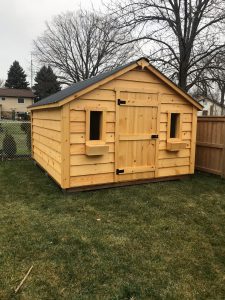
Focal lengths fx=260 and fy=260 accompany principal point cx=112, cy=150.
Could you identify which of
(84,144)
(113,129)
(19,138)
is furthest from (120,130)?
(19,138)

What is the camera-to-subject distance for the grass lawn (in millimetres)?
2701

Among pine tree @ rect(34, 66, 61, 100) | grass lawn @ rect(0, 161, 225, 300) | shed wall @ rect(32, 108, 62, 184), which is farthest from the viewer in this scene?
pine tree @ rect(34, 66, 61, 100)

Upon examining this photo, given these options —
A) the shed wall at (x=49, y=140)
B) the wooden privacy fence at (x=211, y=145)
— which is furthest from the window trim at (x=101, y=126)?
the wooden privacy fence at (x=211, y=145)

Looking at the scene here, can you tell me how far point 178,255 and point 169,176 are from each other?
369cm

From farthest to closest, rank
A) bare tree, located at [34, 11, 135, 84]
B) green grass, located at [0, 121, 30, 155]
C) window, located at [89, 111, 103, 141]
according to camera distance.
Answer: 1. bare tree, located at [34, 11, 135, 84]
2. green grass, located at [0, 121, 30, 155]
3. window, located at [89, 111, 103, 141]

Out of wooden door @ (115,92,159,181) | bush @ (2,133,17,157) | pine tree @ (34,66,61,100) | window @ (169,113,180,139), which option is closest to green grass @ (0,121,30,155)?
bush @ (2,133,17,157)

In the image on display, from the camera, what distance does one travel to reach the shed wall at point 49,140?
5781 mm

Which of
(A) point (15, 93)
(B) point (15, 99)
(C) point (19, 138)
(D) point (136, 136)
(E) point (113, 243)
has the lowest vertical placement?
(E) point (113, 243)

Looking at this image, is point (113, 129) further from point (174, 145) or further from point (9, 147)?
point (9, 147)

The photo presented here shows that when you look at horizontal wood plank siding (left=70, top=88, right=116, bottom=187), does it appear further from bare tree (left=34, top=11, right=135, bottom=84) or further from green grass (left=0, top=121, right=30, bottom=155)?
bare tree (left=34, top=11, right=135, bottom=84)

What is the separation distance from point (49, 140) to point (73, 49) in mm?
23374

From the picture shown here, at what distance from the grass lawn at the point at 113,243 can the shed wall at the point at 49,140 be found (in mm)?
665

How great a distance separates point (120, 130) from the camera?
6078 mm

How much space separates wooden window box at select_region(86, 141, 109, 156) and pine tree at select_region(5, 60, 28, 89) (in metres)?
47.6
